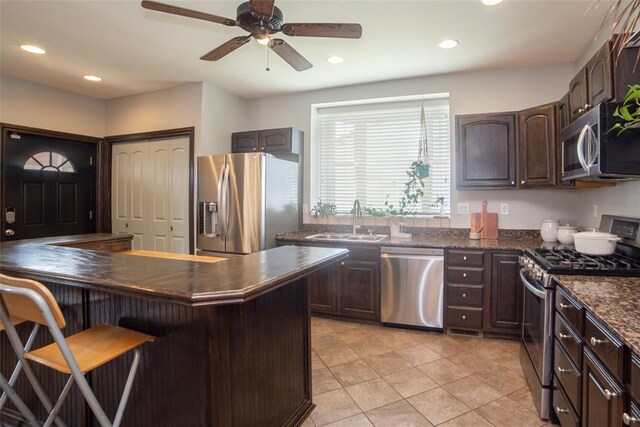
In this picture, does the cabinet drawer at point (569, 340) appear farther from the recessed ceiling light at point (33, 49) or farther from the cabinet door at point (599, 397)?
the recessed ceiling light at point (33, 49)

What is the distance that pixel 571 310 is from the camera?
1592mm

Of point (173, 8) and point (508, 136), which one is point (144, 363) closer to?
point (173, 8)

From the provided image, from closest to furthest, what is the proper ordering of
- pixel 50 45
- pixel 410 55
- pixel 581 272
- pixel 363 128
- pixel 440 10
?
1. pixel 581 272
2. pixel 440 10
3. pixel 50 45
4. pixel 410 55
5. pixel 363 128

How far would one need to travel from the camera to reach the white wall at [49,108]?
12.1 feet

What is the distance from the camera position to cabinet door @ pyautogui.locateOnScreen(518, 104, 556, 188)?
2969mm

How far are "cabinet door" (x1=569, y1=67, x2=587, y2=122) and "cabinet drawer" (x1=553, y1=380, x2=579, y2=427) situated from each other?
1829mm

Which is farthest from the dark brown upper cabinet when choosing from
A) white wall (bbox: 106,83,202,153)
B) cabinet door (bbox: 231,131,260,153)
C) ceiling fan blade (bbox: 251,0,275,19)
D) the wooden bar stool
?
the wooden bar stool

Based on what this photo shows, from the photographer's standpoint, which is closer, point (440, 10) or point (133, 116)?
point (440, 10)

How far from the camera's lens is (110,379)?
1.64 meters

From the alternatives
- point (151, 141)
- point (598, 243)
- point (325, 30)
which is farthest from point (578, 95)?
point (151, 141)

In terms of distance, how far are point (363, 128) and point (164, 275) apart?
3313 mm

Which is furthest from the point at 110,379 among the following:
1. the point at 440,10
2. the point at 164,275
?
the point at 440,10

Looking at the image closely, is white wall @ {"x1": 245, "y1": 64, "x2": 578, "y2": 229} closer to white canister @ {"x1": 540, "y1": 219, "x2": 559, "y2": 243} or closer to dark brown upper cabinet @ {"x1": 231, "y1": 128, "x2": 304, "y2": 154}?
white canister @ {"x1": 540, "y1": 219, "x2": 559, "y2": 243}

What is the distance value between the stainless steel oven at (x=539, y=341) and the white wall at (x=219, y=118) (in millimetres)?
3409
